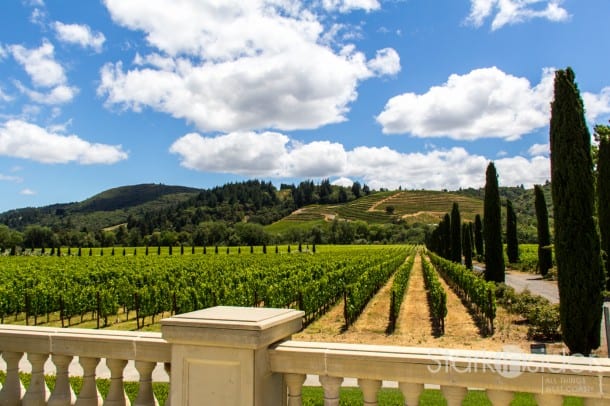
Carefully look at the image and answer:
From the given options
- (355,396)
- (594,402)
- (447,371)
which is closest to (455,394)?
(447,371)

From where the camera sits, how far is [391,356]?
2621 mm

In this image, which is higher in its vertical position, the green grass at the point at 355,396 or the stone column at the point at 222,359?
the stone column at the point at 222,359

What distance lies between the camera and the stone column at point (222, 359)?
102 inches

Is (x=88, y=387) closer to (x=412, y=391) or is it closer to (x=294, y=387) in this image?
(x=294, y=387)

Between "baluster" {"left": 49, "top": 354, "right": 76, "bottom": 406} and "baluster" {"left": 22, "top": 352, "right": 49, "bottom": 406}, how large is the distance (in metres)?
0.13

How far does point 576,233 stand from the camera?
11.3 m

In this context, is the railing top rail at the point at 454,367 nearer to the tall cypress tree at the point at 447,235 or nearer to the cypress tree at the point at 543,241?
the cypress tree at the point at 543,241

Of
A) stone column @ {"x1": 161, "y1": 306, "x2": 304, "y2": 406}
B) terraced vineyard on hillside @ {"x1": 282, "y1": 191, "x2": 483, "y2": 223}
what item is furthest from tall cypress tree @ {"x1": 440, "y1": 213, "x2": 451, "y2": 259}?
terraced vineyard on hillside @ {"x1": 282, "y1": 191, "x2": 483, "y2": 223}

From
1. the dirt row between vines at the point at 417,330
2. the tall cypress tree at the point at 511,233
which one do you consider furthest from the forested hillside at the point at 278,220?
the dirt row between vines at the point at 417,330

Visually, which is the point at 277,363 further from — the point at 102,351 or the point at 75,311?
the point at 75,311

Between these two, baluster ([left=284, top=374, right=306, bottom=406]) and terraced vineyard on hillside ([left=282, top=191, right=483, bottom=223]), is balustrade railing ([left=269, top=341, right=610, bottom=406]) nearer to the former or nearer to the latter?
baluster ([left=284, top=374, right=306, bottom=406])

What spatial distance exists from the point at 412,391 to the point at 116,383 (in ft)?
7.30

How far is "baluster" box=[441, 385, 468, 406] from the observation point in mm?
2568

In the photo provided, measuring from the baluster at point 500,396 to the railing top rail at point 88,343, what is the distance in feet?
6.95
